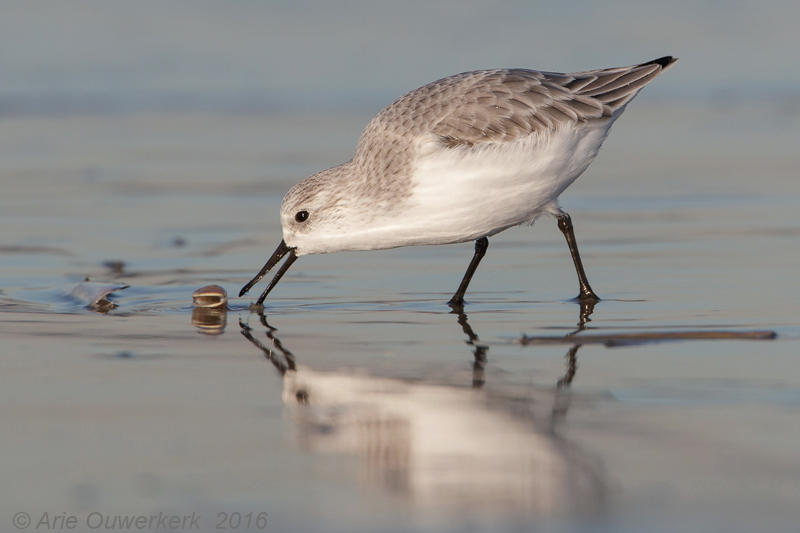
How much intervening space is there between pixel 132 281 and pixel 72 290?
484 millimetres

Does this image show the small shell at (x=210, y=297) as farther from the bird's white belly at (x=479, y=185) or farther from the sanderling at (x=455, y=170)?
the bird's white belly at (x=479, y=185)

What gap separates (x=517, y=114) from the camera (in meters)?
5.33

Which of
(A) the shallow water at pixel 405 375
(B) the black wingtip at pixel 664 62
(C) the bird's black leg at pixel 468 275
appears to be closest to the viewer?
(A) the shallow water at pixel 405 375

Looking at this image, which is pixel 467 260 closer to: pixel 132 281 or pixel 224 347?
pixel 132 281

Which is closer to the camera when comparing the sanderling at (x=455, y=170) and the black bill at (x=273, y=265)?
the sanderling at (x=455, y=170)

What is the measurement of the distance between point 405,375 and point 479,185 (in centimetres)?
147

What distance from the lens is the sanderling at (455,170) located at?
5.11 m

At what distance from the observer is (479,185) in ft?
16.6

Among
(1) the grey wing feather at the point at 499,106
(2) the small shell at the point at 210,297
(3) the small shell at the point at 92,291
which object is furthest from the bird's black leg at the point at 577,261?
(3) the small shell at the point at 92,291

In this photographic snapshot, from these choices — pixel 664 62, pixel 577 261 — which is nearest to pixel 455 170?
pixel 577 261

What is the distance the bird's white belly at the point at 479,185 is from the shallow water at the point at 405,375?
41cm

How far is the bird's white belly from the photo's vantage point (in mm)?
5070

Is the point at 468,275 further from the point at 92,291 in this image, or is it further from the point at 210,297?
the point at 92,291

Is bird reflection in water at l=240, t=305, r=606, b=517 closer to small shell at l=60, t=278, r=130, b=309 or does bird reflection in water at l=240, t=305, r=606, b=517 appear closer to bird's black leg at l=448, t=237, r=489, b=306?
bird's black leg at l=448, t=237, r=489, b=306
